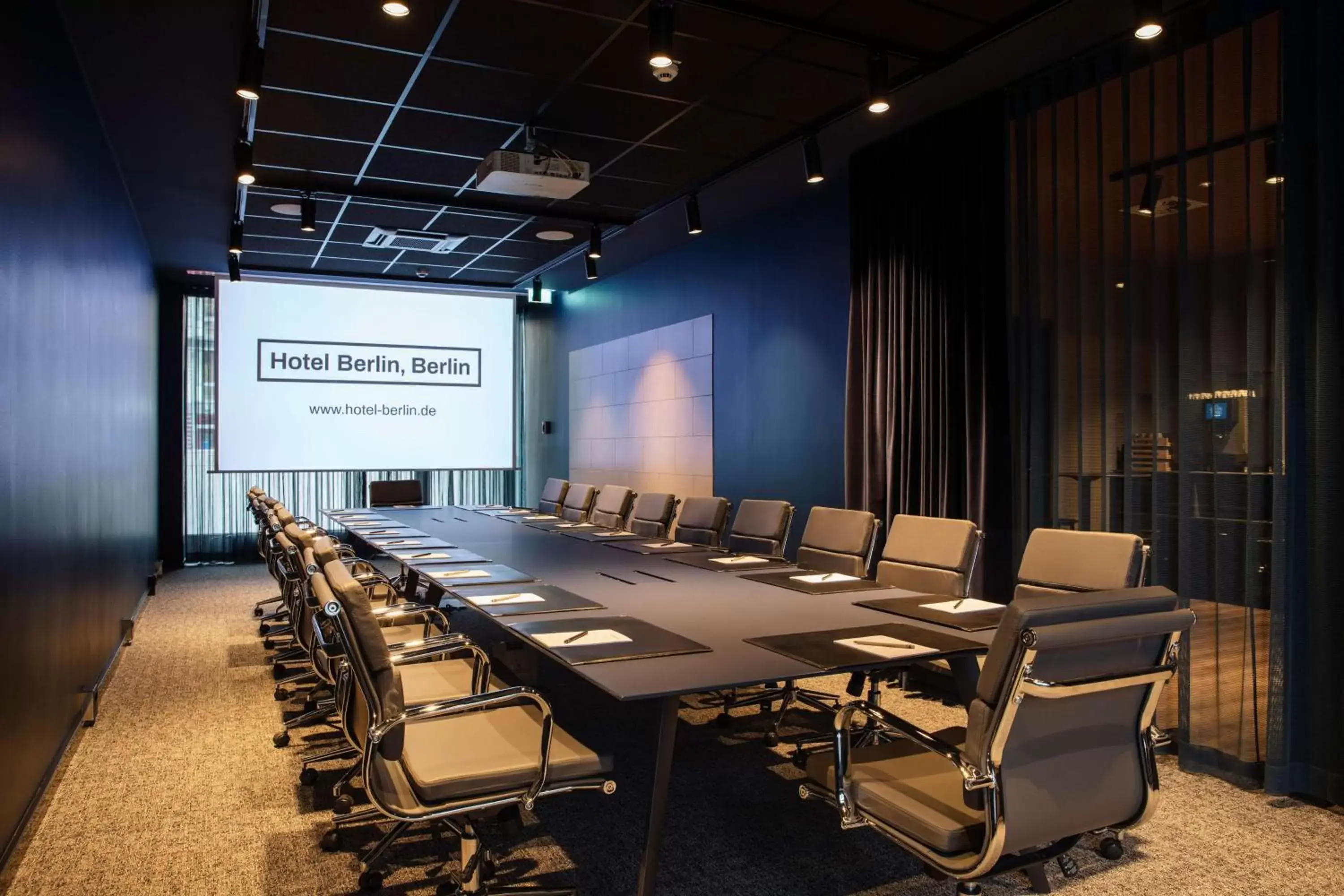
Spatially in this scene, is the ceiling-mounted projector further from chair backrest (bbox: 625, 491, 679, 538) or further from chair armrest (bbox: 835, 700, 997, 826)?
chair armrest (bbox: 835, 700, 997, 826)

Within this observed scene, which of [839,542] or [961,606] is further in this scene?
[839,542]

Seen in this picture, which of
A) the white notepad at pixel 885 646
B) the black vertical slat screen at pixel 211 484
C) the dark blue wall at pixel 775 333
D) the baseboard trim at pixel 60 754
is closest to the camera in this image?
the white notepad at pixel 885 646

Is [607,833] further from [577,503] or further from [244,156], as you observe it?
[577,503]

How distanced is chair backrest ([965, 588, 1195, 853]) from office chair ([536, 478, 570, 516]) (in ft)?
20.1

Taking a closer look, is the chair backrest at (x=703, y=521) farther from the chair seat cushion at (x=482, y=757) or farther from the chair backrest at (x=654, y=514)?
the chair seat cushion at (x=482, y=757)

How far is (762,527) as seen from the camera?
16.9ft

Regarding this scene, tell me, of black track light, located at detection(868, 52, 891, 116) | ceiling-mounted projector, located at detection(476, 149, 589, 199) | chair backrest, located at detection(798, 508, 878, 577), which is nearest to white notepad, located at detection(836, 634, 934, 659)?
chair backrest, located at detection(798, 508, 878, 577)

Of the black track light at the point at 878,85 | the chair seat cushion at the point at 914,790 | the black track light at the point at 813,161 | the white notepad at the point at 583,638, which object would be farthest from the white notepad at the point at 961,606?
the black track light at the point at 813,161

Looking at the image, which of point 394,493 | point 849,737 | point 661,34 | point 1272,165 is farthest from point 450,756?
point 394,493

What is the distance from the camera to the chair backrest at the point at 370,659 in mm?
2230

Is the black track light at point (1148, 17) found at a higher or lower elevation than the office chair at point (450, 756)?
higher

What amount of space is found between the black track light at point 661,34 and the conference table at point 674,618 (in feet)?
6.88

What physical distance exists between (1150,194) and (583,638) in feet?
11.1

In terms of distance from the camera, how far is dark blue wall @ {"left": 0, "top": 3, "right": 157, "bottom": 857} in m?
3.15
